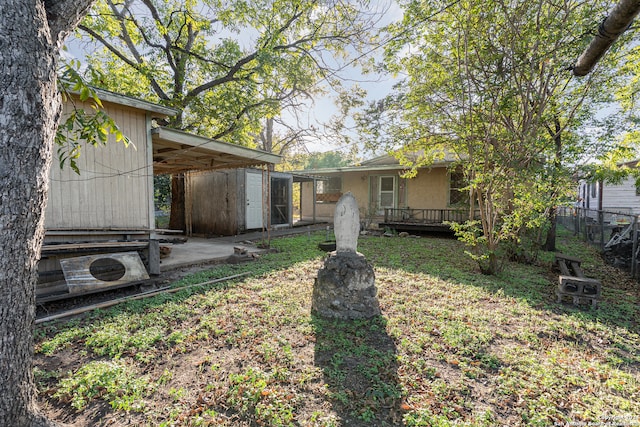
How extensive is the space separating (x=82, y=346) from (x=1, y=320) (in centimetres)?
184

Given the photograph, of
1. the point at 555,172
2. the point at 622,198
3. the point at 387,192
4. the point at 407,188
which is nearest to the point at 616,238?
the point at 555,172

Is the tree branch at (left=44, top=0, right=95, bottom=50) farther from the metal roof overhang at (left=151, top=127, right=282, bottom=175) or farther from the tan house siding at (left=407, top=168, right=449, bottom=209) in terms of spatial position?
the tan house siding at (left=407, top=168, right=449, bottom=209)

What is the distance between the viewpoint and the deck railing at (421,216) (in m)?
10.9

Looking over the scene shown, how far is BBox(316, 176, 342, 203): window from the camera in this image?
15.2 m

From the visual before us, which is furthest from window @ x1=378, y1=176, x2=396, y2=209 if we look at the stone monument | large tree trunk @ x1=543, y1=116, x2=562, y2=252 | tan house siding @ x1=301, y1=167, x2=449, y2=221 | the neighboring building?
the neighboring building

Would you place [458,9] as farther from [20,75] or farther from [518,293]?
[20,75]

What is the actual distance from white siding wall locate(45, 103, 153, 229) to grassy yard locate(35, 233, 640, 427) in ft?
5.77

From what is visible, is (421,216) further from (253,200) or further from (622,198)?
(622,198)

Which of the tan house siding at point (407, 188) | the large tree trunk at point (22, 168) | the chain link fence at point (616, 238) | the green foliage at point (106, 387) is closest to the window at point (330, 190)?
the tan house siding at point (407, 188)

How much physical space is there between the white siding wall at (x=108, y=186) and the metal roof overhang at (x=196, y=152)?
0.50 meters

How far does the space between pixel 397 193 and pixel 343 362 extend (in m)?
11.1

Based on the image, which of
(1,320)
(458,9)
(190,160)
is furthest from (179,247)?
(458,9)

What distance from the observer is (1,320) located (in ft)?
4.44

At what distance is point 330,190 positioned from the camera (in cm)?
1560
